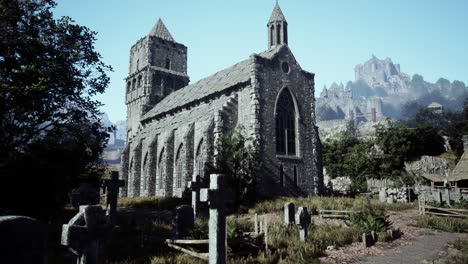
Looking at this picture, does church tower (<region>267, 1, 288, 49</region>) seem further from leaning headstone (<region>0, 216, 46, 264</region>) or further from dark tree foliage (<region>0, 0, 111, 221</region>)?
leaning headstone (<region>0, 216, 46, 264</region>)

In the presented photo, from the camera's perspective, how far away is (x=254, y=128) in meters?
23.1

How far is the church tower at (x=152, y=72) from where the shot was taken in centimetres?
4238

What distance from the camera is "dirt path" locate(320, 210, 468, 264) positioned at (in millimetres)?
9203

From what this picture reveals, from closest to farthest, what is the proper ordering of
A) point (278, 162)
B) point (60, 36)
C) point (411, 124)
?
point (60, 36), point (278, 162), point (411, 124)

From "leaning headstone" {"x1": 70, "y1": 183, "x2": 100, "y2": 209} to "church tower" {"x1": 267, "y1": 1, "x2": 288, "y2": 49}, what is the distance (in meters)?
19.6

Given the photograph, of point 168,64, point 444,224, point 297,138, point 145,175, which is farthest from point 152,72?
point 444,224

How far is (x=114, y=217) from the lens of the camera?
14.1 m

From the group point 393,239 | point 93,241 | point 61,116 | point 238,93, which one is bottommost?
point 393,239

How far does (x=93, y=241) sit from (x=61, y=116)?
15.0 m

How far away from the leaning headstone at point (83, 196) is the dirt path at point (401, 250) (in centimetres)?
1077

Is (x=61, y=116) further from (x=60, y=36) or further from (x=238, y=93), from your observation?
(x=238, y=93)

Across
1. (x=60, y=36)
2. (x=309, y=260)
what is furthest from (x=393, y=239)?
(x=60, y=36)

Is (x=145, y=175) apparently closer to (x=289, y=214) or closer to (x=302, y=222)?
(x=289, y=214)

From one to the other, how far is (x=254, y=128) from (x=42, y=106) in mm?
13762
